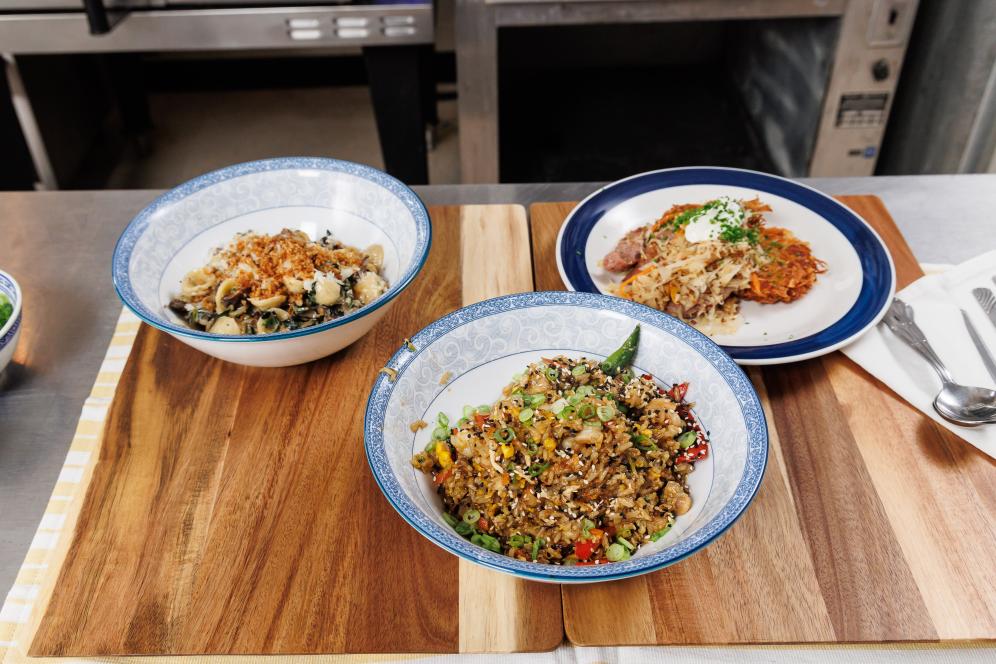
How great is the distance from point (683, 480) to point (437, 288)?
66cm

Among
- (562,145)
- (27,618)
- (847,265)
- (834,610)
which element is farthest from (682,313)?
(562,145)

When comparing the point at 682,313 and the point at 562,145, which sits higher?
the point at 682,313

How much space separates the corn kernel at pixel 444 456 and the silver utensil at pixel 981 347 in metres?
0.93

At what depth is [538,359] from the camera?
1.26m

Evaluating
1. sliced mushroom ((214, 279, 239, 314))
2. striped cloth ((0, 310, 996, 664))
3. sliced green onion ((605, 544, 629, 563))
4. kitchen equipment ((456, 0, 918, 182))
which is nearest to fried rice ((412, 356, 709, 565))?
sliced green onion ((605, 544, 629, 563))

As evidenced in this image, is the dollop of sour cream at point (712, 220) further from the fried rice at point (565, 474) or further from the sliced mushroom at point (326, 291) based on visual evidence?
the sliced mushroom at point (326, 291)

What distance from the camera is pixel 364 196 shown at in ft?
5.02

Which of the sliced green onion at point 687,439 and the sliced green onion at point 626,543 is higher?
the sliced green onion at point 687,439

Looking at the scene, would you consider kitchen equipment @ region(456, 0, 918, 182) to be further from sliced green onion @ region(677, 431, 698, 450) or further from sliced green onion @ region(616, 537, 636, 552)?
sliced green onion @ region(616, 537, 636, 552)

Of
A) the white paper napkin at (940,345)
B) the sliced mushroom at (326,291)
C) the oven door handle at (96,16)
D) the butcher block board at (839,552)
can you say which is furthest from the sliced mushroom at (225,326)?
the oven door handle at (96,16)

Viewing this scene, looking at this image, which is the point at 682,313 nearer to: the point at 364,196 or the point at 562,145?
the point at 364,196

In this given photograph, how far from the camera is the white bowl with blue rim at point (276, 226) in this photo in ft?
4.12

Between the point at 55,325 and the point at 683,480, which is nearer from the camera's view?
the point at 683,480

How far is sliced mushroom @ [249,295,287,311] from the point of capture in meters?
1.34
